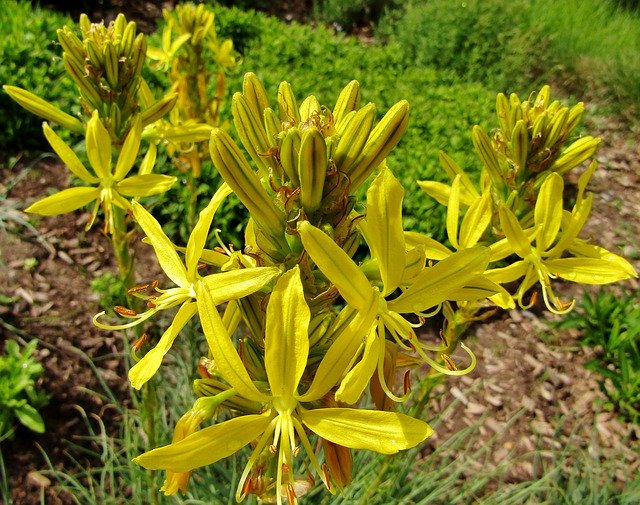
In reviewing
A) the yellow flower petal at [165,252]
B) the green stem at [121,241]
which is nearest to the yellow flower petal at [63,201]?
the green stem at [121,241]

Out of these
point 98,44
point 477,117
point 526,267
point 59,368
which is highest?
point 98,44

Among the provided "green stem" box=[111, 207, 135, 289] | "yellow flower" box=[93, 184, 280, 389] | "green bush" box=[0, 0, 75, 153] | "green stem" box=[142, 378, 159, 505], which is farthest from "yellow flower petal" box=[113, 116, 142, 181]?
"green bush" box=[0, 0, 75, 153]

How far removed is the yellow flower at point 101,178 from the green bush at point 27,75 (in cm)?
295

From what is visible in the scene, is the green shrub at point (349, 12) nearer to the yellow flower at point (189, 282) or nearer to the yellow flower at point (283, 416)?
the yellow flower at point (189, 282)

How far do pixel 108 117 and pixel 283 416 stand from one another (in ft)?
3.62

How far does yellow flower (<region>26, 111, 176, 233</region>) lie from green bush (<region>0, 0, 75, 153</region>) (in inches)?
116

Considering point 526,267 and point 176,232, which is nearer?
point 526,267

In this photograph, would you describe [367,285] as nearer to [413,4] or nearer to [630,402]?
[630,402]

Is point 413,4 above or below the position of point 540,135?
below

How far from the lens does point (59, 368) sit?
3176 millimetres

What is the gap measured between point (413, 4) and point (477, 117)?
11.7 ft

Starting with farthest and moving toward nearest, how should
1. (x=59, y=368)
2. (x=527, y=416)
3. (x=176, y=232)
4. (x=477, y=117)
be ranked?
(x=477, y=117) → (x=176, y=232) → (x=527, y=416) → (x=59, y=368)

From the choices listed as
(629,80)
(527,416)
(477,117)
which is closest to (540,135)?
(527,416)

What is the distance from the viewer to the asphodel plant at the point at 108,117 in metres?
1.55
